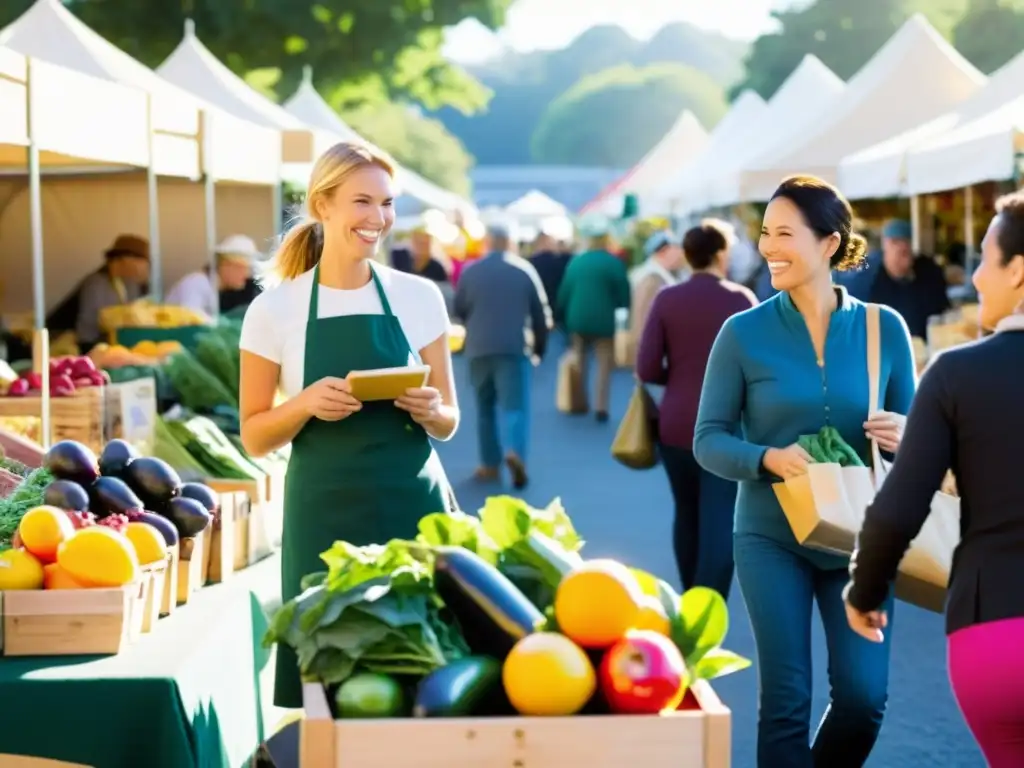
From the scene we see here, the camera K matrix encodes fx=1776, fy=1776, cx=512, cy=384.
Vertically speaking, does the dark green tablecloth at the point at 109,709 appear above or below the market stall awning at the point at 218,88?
below

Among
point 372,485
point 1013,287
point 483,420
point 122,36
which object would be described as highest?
point 122,36

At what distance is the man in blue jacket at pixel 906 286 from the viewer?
37.4 ft

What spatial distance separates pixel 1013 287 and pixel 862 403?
1.25 meters

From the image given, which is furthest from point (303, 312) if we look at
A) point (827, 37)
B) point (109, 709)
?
point (827, 37)

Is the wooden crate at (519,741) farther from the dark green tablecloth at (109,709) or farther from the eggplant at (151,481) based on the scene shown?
the eggplant at (151,481)

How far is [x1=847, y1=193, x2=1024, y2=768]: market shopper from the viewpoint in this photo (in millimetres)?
3008

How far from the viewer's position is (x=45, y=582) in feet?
13.6

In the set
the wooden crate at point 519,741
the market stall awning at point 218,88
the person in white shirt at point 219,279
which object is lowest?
the wooden crate at point 519,741

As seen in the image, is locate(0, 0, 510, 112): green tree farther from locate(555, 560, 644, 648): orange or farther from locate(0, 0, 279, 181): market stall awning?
locate(555, 560, 644, 648): orange

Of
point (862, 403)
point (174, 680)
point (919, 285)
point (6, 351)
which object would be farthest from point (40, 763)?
point (919, 285)

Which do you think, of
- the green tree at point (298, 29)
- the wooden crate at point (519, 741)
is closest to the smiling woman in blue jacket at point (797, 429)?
the wooden crate at point (519, 741)

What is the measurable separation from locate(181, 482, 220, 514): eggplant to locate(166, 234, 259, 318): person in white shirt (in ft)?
25.1

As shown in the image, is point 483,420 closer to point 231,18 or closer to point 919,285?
point 919,285

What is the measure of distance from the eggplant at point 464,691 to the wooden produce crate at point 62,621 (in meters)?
1.40
